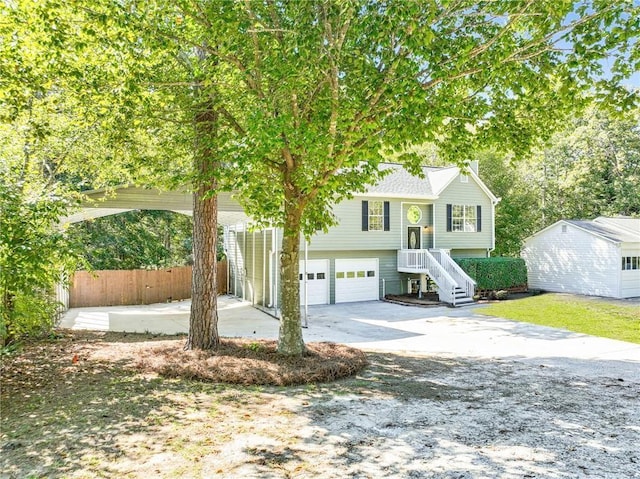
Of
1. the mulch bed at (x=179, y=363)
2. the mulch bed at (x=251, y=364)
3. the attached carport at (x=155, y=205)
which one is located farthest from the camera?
the attached carport at (x=155, y=205)

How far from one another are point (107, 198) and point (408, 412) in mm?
9384

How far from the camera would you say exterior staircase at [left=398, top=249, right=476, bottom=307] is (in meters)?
17.2

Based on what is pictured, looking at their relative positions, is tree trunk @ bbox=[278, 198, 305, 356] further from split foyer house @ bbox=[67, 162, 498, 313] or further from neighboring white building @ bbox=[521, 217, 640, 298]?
neighboring white building @ bbox=[521, 217, 640, 298]

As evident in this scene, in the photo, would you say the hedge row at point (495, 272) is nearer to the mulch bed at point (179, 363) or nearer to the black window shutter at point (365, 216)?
the black window shutter at point (365, 216)

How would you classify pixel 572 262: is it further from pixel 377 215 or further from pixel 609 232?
pixel 377 215

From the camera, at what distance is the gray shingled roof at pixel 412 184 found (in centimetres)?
1884

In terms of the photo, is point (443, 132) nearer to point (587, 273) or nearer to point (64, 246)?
point (64, 246)

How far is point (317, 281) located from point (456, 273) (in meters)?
5.97

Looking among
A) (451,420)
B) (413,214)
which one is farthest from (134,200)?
(413,214)

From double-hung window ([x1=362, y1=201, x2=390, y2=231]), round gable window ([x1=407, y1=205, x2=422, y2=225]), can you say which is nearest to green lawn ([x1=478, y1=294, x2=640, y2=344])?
round gable window ([x1=407, y1=205, x2=422, y2=225])

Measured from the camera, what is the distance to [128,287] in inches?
704

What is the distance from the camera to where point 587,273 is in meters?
20.2

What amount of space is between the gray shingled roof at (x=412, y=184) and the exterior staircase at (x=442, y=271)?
262 cm

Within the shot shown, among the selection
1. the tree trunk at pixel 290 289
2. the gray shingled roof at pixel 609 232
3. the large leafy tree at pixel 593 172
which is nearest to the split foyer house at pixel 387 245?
the gray shingled roof at pixel 609 232
